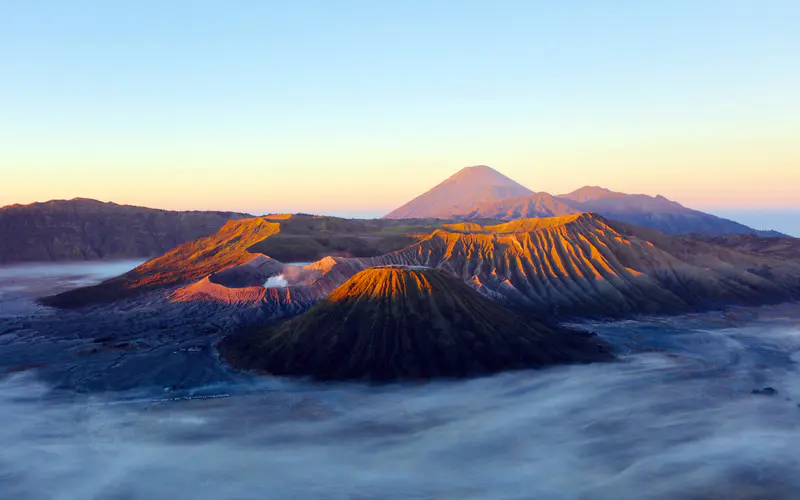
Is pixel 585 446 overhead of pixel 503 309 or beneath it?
beneath

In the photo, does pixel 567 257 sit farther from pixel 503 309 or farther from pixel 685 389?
pixel 685 389

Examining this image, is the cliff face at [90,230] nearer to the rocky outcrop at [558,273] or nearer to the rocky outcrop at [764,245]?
the rocky outcrop at [558,273]

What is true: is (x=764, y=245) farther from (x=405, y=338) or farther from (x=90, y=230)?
(x=90, y=230)

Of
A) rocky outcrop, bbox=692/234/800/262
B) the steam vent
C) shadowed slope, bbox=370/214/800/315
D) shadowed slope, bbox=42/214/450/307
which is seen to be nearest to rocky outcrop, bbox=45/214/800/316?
shadowed slope, bbox=370/214/800/315

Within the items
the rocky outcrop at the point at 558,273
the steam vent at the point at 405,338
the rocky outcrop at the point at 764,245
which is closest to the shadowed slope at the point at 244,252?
the rocky outcrop at the point at 558,273

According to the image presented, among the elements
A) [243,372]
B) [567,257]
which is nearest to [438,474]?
[243,372]

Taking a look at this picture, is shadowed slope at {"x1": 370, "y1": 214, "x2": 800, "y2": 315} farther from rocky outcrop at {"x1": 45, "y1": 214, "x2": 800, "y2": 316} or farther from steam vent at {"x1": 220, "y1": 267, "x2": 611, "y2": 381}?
steam vent at {"x1": 220, "y1": 267, "x2": 611, "y2": 381}
